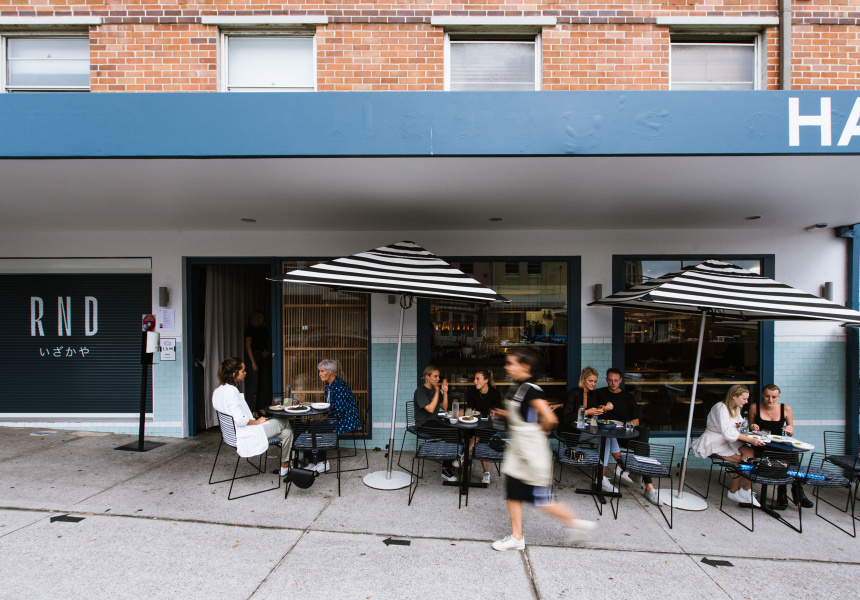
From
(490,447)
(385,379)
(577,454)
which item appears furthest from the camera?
(385,379)

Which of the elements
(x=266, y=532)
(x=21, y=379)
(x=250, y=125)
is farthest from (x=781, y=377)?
(x=21, y=379)

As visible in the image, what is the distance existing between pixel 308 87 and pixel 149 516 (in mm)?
5210

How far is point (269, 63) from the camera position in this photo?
19.5ft

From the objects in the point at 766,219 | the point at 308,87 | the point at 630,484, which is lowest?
the point at 630,484

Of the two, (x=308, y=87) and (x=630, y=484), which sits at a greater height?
(x=308, y=87)

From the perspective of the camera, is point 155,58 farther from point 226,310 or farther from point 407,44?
point 226,310

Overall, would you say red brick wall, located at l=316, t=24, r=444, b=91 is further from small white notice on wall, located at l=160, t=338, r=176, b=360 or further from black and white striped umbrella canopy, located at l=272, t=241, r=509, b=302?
small white notice on wall, located at l=160, t=338, r=176, b=360

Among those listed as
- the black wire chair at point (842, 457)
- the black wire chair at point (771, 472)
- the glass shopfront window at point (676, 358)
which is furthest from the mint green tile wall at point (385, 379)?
the black wire chair at point (842, 457)

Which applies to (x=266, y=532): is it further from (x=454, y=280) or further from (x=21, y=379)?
(x=21, y=379)

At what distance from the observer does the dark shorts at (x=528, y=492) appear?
11.3ft

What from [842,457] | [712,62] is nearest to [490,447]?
[842,457]

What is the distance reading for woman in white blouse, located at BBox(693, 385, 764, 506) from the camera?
473 cm

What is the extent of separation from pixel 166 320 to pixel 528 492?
562 cm

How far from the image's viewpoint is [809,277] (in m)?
6.16
